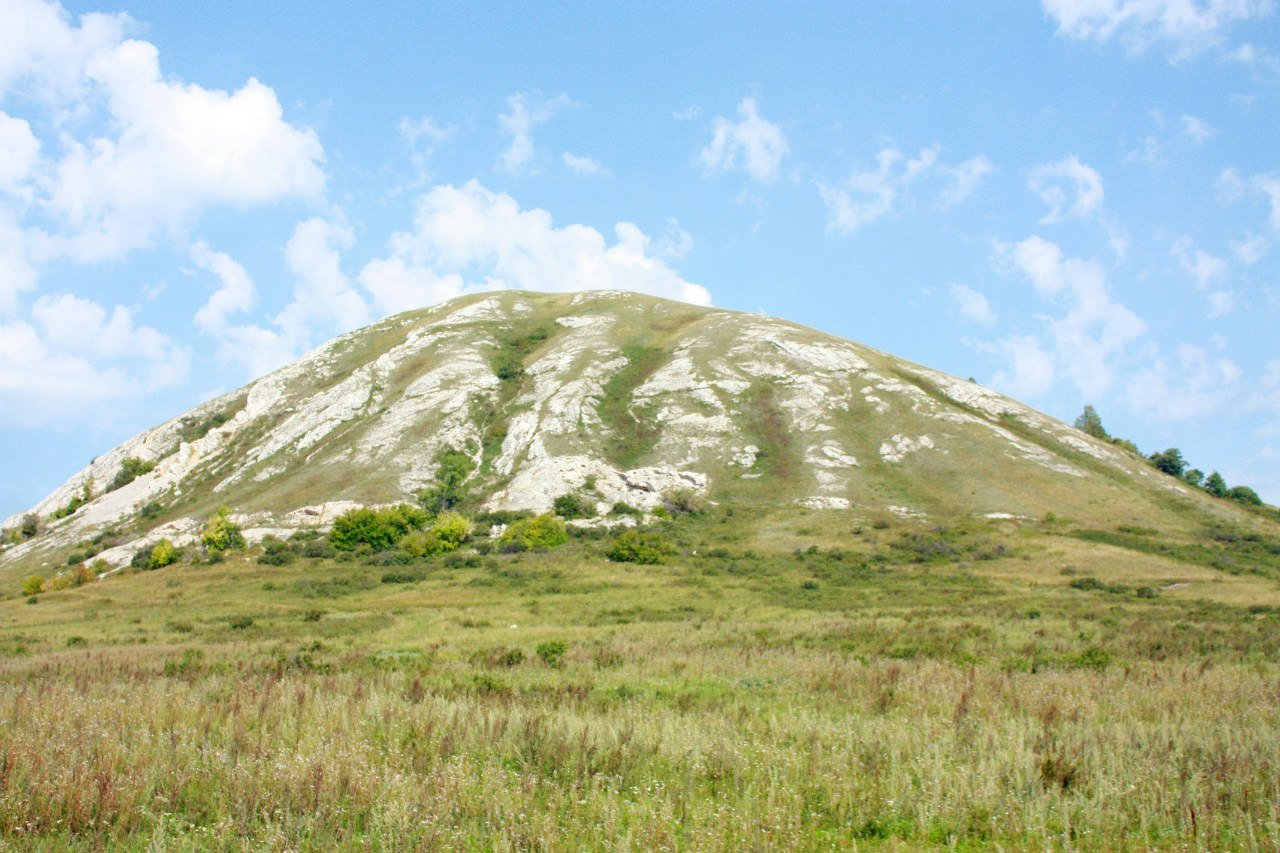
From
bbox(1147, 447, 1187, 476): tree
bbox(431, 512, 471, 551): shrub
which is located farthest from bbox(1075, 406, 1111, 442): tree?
bbox(431, 512, 471, 551): shrub

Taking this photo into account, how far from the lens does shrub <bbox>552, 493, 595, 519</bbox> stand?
68.4 meters

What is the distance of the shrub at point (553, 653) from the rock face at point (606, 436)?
5098 cm

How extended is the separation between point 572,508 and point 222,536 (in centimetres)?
3088

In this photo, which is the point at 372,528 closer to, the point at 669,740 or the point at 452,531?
the point at 452,531

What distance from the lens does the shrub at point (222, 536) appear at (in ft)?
209

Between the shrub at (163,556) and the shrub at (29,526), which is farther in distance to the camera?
the shrub at (29,526)

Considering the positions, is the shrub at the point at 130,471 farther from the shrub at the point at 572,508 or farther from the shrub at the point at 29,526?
the shrub at the point at 572,508

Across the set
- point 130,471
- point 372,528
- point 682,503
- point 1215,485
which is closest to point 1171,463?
point 1215,485

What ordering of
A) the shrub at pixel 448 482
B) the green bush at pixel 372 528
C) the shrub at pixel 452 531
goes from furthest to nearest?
the shrub at pixel 448 482 → the green bush at pixel 372 528 → the shrub at pixel 452 531

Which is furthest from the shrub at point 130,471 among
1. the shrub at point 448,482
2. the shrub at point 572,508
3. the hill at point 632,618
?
the shrub at point 572,508

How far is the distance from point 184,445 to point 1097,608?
10200 cm

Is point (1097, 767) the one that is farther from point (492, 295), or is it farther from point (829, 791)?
point (492, 295)

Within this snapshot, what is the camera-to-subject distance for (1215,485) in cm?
8331

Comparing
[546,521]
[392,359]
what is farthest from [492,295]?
[546,521]
